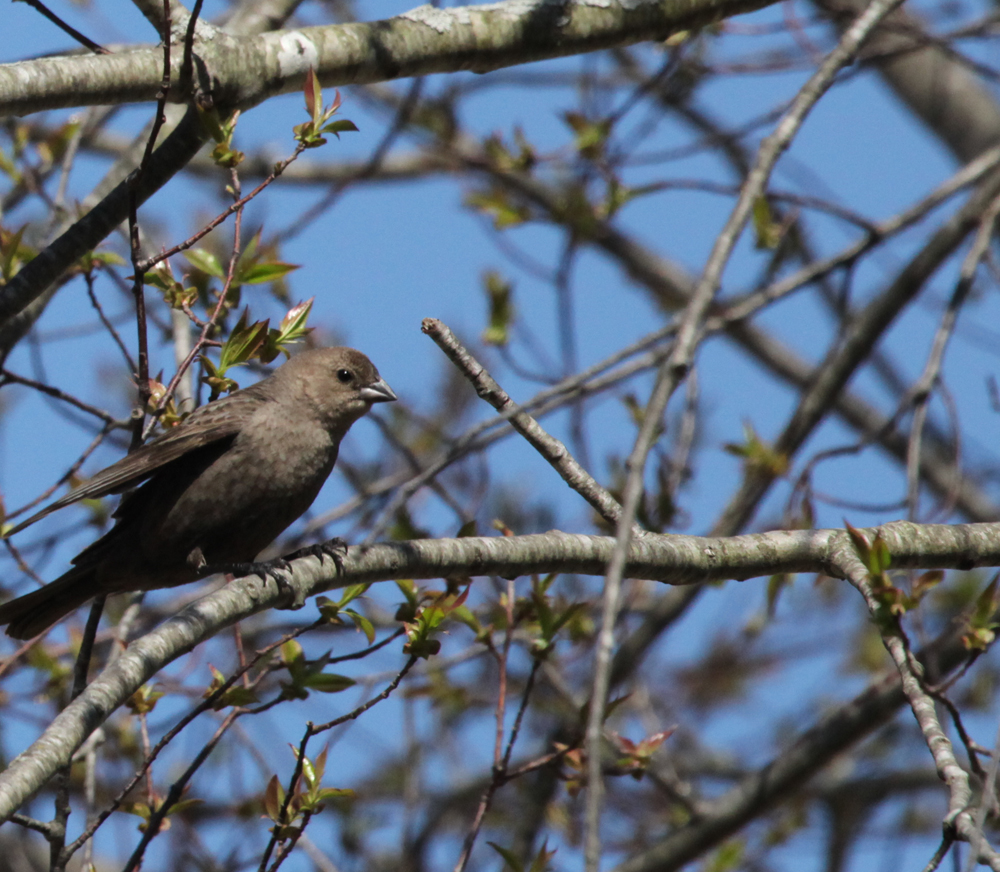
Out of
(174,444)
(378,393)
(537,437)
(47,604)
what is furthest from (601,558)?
(47,604)

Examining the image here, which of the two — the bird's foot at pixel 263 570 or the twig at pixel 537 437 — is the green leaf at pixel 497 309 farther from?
Result: the twig at pixel 537 437

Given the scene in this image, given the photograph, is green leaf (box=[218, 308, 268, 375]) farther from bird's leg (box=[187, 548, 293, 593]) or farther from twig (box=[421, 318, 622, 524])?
twig (box=[421, 318, 622, 524])

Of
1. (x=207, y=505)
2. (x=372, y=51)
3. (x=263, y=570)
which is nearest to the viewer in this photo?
(x=263, y=570)

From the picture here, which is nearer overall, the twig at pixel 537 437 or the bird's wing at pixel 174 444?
the twig at pixel 537 437

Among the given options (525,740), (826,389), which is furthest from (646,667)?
(826,389)

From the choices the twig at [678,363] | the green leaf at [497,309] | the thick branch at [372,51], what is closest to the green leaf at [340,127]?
the thick branch at [372,51]

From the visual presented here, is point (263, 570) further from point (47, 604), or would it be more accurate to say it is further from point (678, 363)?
point (678, 363)

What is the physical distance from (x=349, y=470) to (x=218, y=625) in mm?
3223

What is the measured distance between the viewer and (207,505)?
4.88 m

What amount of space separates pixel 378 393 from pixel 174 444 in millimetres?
1145

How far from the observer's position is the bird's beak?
555cm

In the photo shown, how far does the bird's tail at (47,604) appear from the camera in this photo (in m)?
Answer: 4.79

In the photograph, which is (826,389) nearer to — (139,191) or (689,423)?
(689,423)

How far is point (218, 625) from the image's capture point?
3.28m
